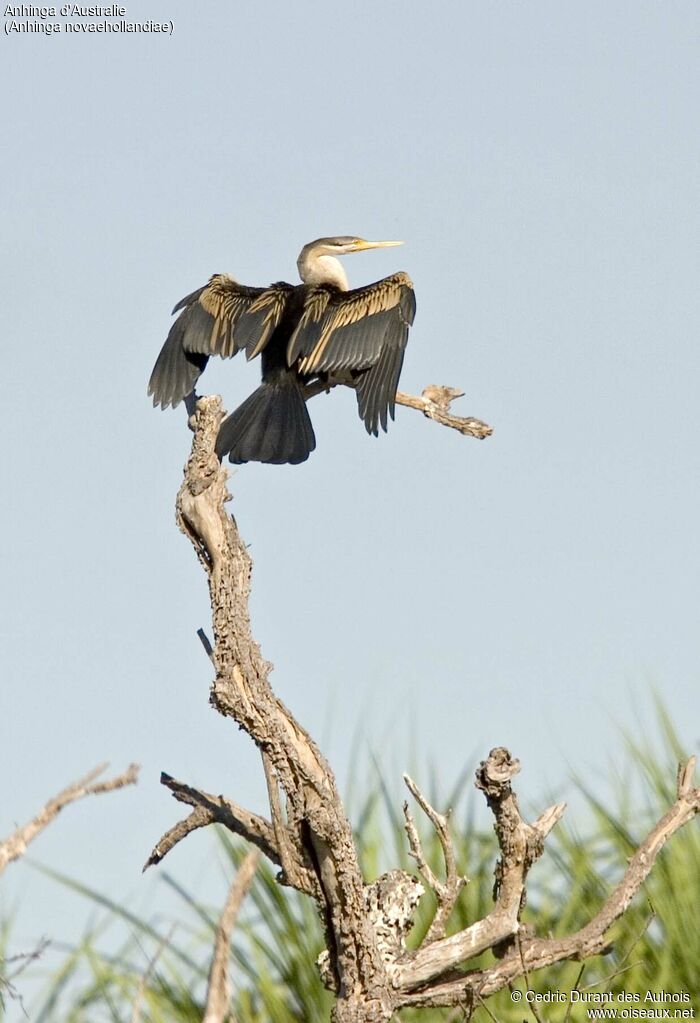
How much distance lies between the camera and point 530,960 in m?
4.32

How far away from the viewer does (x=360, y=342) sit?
6781 mm

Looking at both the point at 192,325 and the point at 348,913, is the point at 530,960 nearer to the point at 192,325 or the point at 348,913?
the point at 348,913

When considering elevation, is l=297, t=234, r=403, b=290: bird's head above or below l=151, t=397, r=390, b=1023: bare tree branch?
above

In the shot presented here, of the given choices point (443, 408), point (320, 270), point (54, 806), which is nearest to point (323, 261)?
point (320, 270)

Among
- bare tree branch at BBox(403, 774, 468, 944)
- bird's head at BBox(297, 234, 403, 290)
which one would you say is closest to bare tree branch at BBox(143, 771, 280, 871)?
bare tree branch at BBox(403, 774, 468, 944)

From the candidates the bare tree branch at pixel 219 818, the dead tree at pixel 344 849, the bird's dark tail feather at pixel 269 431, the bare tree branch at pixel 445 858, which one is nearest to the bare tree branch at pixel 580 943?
the dead tree at pixel 344 849

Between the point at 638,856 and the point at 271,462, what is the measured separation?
8.17 ft

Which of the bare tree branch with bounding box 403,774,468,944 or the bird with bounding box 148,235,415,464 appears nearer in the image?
the bare tree branch with bounding box 403,774,468,944

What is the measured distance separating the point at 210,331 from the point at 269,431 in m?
0.82

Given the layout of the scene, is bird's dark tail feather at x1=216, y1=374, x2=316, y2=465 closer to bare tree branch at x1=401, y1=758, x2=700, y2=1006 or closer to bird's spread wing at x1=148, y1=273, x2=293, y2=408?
bird's spread wing at x1=148, y1=273, x2=293, y2=408

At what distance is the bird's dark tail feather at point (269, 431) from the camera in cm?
623

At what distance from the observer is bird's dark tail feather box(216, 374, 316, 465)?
6.23m

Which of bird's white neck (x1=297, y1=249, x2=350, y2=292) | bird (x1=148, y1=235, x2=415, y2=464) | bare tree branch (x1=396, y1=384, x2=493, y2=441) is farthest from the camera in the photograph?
bird's white neck (x1=297, y1=249, x2=350, y2=292)

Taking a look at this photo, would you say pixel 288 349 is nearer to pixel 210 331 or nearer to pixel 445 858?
pixel 210 331
